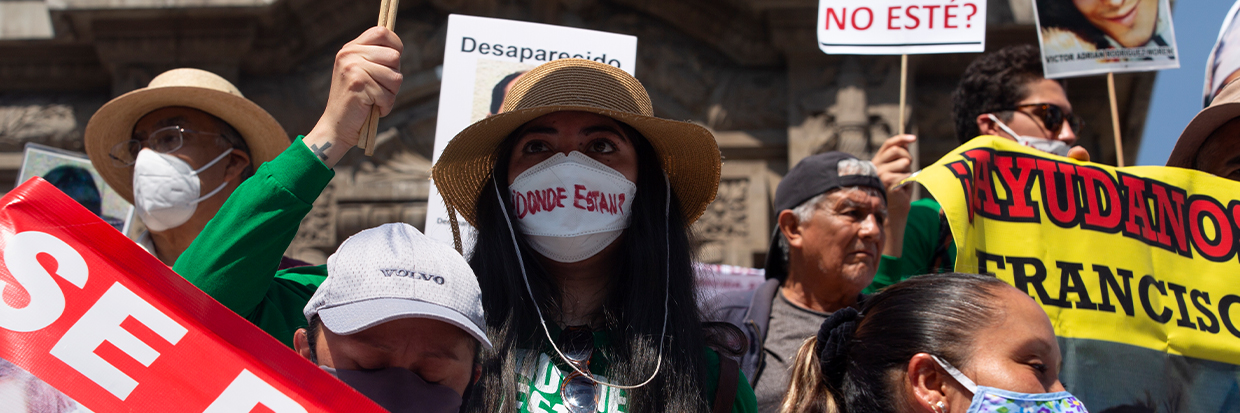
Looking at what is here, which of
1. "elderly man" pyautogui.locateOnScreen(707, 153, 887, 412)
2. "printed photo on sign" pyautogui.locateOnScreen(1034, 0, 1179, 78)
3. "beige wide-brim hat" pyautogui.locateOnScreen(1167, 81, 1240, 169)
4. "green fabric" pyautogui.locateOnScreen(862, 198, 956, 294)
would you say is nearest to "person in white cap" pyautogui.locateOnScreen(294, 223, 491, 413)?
"elderly man" pyautogui.locateOnScreen(707, 153, 887, 412)

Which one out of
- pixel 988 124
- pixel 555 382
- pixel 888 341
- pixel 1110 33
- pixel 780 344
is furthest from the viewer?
pixel 1110 33

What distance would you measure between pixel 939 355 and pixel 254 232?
135cm

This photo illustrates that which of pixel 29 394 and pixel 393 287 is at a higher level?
pixel 393 287

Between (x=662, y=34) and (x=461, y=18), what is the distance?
289cm

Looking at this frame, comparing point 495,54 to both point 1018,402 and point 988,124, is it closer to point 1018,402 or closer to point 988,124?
point 988,124

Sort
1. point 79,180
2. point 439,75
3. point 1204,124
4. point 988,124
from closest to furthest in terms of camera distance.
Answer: point 1204,124, point 988,124, point 79,180, point 439,75

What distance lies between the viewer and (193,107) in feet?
10.2

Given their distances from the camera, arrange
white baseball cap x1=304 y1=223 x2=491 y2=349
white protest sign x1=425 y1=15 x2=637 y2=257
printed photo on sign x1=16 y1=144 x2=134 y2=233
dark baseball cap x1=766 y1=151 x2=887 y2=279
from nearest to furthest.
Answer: white baseball cap x1=304 y1=223 x2=491 y2=349 < dark baseball cap x1=766 y1=151 x2=887 y2=279 < white protest sign x1=425 y1=15 x2=637 y2=257 < printed photo on sign x1=16 y1=144 x2=134 y2=233

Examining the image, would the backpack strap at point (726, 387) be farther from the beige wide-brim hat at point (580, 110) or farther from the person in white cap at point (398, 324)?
the person in white cap at point (398, 324)

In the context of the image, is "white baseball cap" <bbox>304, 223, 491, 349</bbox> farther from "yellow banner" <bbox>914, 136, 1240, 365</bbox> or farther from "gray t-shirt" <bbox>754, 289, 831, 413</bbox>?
"yellow banner" <bbox>914, 136, 1240, 365</bbox>

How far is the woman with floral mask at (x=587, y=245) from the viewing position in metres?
2.02

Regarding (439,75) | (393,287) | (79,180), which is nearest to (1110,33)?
(393,287)

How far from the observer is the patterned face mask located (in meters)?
1.93

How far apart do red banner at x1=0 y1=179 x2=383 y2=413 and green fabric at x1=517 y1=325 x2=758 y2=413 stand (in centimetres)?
52
